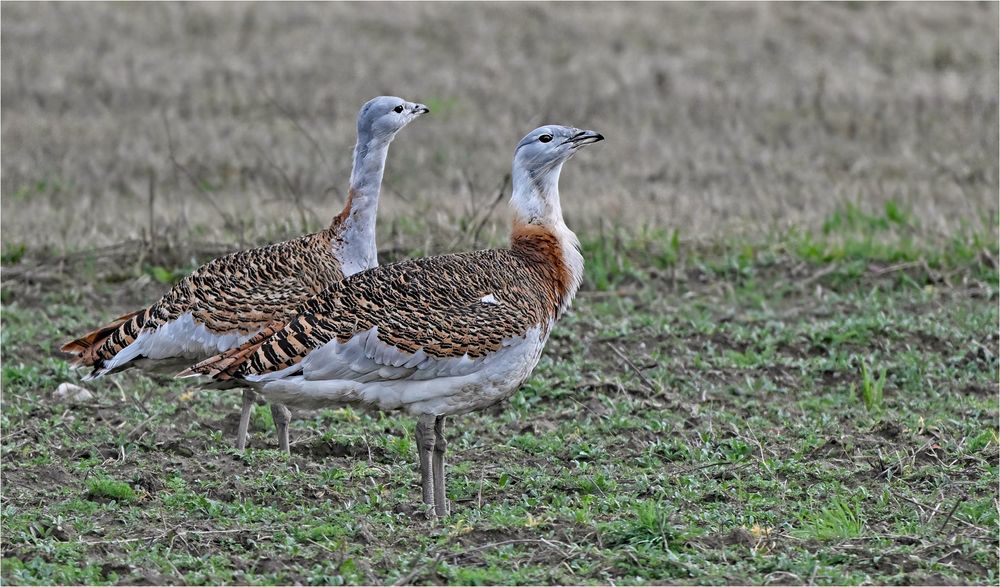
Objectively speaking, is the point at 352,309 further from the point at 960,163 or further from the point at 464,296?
the point at 960,163

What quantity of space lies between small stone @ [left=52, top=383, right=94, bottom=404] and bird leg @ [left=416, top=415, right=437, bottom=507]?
2609mm

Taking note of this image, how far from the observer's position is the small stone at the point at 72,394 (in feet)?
24.3

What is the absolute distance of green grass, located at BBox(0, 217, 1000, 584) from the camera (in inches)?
191

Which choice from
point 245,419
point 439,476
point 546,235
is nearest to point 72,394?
point 245,419

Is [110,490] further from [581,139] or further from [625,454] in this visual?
[581,139]

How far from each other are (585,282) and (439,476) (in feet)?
13.6

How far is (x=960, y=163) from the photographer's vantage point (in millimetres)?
13289

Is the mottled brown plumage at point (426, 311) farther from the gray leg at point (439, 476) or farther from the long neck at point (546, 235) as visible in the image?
the gray leg at point (439, 476)

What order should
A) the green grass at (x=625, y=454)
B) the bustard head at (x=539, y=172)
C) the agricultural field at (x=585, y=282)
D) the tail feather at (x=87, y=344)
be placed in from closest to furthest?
the green grass at (x=625, y=454) → the agricultural field at (x=585, y=282) → the bustard head at (x=539, y=172) → the tail feather at (x=87, y=344)

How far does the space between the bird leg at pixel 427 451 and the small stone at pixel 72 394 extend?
261 cm

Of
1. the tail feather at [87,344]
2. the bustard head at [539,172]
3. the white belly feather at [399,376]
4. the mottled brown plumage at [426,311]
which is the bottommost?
the tail feather at [87,344]

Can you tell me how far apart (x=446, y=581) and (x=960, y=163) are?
10060 millimetres

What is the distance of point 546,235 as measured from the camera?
6.10 m

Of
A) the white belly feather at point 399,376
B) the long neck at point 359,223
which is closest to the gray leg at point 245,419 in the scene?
the long neck at point 359,223
